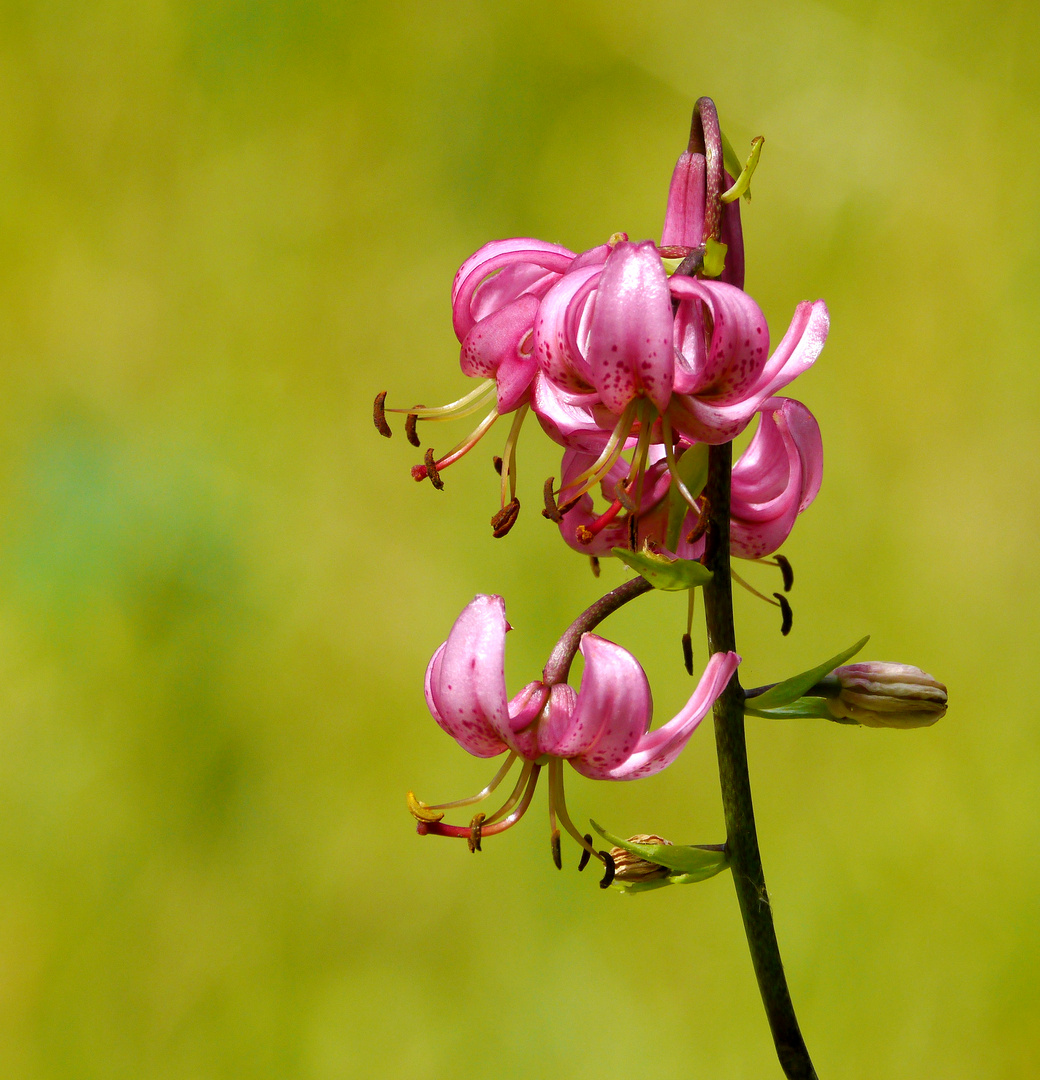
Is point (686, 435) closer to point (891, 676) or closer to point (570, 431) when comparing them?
point (570, 431)

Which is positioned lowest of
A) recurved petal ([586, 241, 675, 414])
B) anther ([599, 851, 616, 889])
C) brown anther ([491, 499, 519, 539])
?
anther ([599, 851, 616, 889])

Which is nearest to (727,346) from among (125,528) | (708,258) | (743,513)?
(708,258)

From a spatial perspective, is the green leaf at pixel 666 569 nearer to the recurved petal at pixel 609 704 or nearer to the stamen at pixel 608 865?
the recurved petal at pixel 609 704

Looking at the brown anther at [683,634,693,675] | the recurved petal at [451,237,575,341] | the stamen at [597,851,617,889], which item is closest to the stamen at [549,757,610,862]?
the stamen at [597,851,617,889]

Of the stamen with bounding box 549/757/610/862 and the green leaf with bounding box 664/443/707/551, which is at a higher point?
the green leaf with bounding box 664/443/707/551

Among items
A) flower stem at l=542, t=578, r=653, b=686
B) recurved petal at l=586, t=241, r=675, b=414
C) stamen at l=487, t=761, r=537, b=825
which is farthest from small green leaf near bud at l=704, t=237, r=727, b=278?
stamen at l=487, t=761, r=537, b=825

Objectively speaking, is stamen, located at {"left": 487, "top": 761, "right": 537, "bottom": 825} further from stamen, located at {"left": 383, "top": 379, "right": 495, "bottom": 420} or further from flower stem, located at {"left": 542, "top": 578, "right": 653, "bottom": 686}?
stamen, located at {"left": 383, "top": 379, "right": 495, "bottom": 420}

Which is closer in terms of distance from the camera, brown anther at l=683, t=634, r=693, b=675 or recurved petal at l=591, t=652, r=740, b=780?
recurved petal at l=591, t=652, r=740, b=780

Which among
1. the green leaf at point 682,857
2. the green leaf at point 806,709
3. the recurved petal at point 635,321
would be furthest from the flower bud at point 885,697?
the recurved petal at point 635,321
